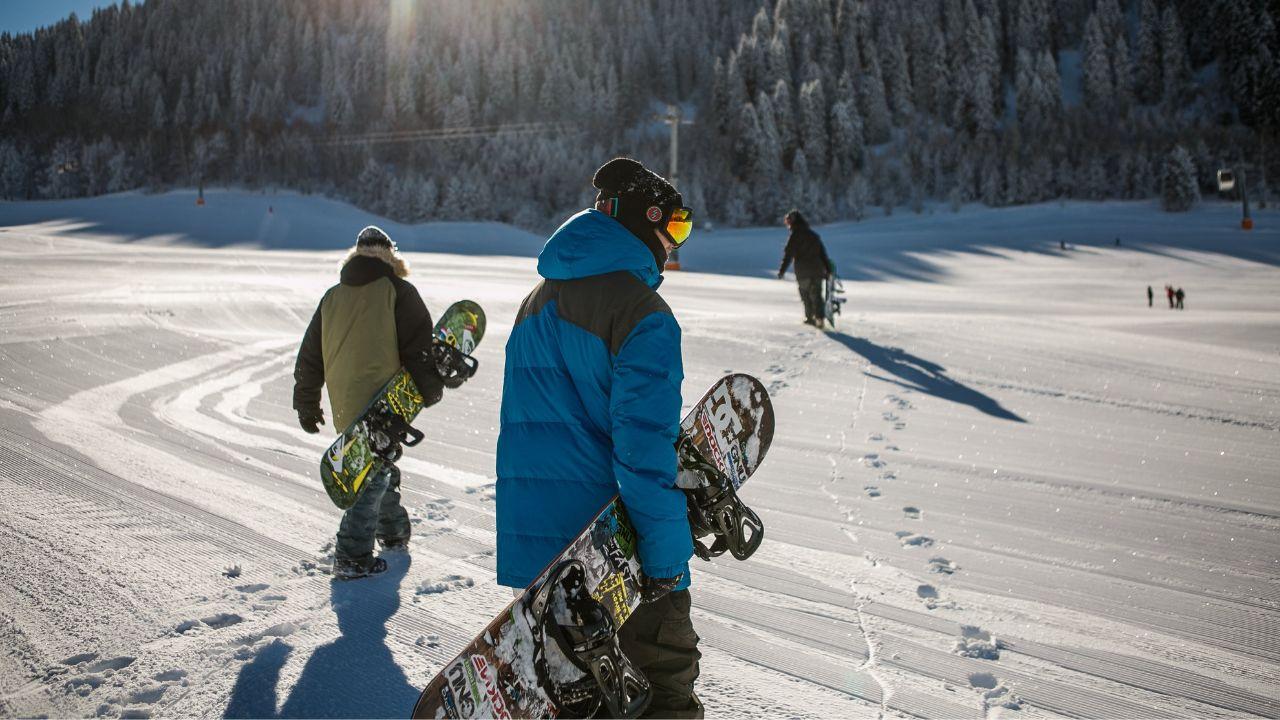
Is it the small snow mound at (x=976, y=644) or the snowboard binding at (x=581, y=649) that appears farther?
the small snow mound at (x=976, y=644)

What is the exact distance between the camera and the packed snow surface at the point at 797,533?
2688 mm

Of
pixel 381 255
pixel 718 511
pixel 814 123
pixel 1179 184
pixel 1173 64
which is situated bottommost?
pixel 718 511

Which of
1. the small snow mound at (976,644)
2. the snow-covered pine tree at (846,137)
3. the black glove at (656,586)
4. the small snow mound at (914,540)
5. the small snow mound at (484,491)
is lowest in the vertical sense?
the small snow mound at (976,644)

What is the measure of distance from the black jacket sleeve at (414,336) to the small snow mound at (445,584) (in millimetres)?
981

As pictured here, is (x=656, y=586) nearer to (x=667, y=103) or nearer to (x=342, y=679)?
(x=342, y=679)

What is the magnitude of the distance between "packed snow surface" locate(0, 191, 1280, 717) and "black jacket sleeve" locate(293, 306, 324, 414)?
80 centimetres

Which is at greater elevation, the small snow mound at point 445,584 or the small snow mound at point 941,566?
the small snow mound at point 445,584

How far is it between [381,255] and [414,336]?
1.42 feet

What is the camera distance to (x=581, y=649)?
6.13 ft

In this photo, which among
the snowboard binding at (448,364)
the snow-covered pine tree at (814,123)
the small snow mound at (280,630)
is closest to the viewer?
the small snow mound at (280,630)

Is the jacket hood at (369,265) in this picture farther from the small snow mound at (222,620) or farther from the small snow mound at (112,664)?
the small snow mound at (112,664)

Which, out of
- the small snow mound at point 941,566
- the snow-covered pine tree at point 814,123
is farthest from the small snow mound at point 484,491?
the snow-covered pine tree at point 814,123

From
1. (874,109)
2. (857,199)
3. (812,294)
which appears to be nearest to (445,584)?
(812,294)

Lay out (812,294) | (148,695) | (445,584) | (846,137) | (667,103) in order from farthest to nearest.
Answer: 1. (667,103)
2. (846,137)
3. (812,294)
4. (445,584)
5. (148,695)
